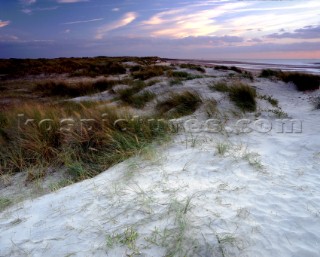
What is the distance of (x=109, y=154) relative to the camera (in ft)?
13.9

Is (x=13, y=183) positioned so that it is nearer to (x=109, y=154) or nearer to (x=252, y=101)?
(x=109, y=154)

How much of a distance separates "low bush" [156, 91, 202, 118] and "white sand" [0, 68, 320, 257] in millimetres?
2294

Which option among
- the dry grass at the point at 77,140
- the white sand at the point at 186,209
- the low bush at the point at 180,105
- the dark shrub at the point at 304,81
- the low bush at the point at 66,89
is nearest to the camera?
the white sand at the point at 186,209

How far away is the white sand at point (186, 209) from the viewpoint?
2.21 metres

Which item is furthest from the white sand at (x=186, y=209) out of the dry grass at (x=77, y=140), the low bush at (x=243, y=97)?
the low bush at (x=243, y=97)

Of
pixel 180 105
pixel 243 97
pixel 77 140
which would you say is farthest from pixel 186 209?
pixel 243 97

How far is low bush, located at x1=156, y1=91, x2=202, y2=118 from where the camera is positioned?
6.50 meters

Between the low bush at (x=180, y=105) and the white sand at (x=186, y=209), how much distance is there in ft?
7.53

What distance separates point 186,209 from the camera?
258 centimetres

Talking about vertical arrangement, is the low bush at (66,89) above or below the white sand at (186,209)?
above

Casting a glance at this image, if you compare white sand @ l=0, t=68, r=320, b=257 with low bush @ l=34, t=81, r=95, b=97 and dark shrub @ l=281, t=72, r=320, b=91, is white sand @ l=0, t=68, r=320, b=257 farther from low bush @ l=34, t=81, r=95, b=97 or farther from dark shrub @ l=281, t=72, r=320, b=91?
low bush @ l=34, t=81, r=95, b=97

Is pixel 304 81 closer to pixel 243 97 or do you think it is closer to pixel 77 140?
pixel 243 97

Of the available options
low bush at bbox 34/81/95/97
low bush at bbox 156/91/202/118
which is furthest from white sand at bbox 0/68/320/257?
low bush at bbox 34/81/95/97

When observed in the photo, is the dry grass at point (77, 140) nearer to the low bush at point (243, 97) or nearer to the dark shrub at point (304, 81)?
the low bush at point (243, 97)
